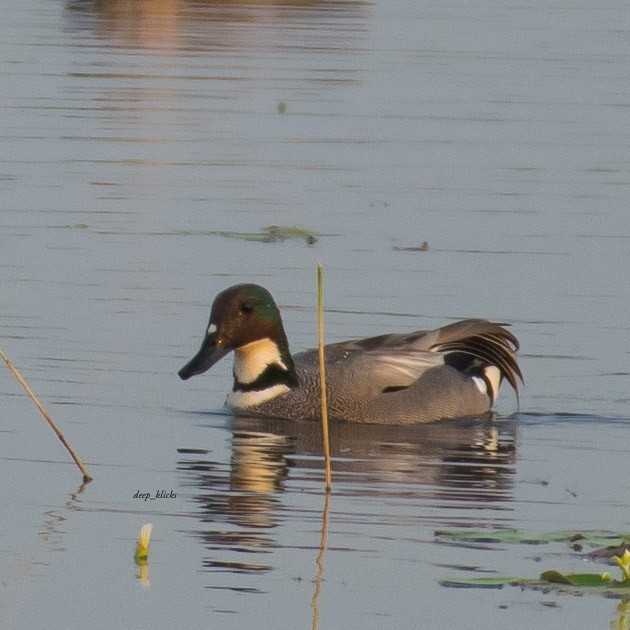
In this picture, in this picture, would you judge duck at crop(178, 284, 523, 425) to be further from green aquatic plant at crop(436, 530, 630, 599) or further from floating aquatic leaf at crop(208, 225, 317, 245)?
floating aquatic leaf at crop(208, 225, 317, 245)

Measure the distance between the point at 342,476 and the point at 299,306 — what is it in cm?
408

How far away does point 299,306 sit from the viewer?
13617mm

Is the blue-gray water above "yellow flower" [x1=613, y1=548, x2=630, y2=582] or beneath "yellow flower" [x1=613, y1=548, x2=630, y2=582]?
above

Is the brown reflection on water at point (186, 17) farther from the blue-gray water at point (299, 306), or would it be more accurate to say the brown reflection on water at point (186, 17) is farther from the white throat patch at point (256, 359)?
the white throat patch at point (256, 359)

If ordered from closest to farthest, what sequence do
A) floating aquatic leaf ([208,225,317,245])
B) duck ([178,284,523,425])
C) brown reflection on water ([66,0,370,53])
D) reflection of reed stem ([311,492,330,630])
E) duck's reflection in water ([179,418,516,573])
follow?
1. reflection of reed stem ([311,492,330,630])
2. duck's reflection in water ([179,418,516,573])
3. duck ([178,284,523,425])
4. floating aquatic leaf ([208,225,317,245])
5. brown reflection on water ([66,0,370,53])

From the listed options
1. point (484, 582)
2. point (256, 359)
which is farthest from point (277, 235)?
point (484, 582)

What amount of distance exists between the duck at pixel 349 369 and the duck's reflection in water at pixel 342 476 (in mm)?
127

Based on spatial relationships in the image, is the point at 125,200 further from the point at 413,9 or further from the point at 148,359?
the point at 413,9

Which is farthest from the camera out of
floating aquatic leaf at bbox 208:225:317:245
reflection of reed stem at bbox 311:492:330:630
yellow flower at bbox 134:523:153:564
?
floating aquatic leaf at bbox 208:225:317:245

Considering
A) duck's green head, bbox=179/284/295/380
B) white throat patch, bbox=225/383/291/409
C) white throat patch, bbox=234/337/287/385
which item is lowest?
white throat patch, bbox=225/383/291/409

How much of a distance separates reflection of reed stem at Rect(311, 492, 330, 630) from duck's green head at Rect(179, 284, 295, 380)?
265cm

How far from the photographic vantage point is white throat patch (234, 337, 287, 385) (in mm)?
11648

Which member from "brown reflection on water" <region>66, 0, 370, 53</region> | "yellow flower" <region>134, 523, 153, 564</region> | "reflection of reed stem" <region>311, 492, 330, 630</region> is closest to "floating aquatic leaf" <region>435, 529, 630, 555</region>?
"reflection of reed stem" <region>311, 492, 330, 630</region>

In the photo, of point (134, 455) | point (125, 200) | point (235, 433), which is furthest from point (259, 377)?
point (125, 200)
